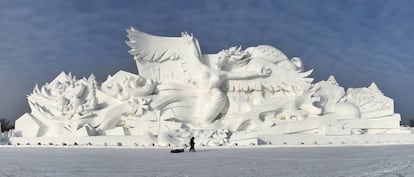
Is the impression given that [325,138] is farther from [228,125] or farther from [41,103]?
[41,103]

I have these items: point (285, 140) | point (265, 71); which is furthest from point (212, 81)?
point (285, 140)

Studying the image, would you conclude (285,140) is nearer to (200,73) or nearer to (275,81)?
(275,81)

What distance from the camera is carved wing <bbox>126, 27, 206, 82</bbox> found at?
2102cm

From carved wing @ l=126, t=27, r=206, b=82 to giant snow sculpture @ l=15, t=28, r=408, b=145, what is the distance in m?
0.05

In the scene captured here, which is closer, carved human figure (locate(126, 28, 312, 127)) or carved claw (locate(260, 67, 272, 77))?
carved human figure (locate(126, 28, 312, 127))

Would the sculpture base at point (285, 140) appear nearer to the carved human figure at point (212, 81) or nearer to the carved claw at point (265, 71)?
the carved human figure at point (212, 81)

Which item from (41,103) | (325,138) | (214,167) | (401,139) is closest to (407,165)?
(214,167)

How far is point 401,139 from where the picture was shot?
762 inches

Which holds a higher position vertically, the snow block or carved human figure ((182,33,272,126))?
carved human figure ((182,33,272,126))

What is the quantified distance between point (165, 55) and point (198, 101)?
2.99 meters

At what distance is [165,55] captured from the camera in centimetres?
2158

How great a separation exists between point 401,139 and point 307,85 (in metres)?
4.98

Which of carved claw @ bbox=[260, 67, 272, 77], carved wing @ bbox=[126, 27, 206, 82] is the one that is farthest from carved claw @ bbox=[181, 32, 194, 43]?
carved claw @ bbox=[260, 67, 272, 77]

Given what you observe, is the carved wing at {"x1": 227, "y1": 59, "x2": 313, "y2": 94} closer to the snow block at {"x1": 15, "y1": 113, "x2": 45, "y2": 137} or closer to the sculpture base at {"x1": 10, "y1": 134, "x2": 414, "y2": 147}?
the sculpture base at {"x1": 10, "y1": 134, "x2": 414, "y2": 147}
